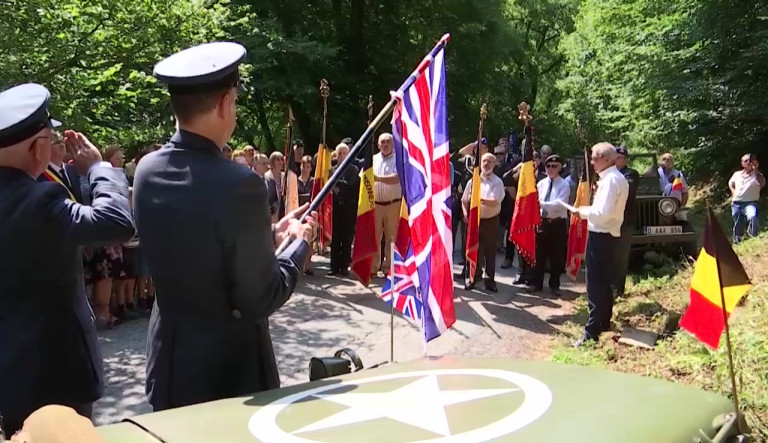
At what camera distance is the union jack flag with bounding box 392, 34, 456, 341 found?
4.33 metres

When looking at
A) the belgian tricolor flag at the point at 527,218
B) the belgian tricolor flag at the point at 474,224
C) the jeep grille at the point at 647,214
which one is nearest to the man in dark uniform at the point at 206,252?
the belgian tricolor flag at the point at 474,224

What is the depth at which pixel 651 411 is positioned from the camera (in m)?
1.78

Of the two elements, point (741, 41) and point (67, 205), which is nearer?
point (67, 205)

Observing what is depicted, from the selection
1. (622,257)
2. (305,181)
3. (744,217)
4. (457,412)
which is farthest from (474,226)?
(457,412)

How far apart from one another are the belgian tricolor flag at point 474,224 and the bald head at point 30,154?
24.4 ft

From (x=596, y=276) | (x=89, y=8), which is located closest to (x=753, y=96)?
(x=596, y=276)

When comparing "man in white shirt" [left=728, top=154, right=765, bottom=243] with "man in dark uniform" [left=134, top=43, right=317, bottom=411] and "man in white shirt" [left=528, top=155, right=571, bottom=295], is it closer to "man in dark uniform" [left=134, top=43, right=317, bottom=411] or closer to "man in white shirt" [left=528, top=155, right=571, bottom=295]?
"man in white shirt" [left=528, top=155, right=571, bottom=295]

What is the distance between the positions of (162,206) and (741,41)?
19016 mm

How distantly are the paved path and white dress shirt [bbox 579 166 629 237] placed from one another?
1394mm

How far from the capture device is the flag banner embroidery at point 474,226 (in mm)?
9930

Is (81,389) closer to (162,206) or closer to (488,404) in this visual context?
(162,206)

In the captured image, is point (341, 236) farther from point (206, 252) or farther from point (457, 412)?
→ point (457, 412)

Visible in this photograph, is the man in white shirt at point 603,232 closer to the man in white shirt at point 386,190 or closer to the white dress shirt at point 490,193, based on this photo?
the white dress shirt at point 490,193

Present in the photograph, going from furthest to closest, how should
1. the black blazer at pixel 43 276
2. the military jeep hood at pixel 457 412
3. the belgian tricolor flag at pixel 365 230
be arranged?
the belgian tricolor flag at pixel 365 230 < the black blazer at pixel 43 276 < the military jeep hood at pixel 457 412
